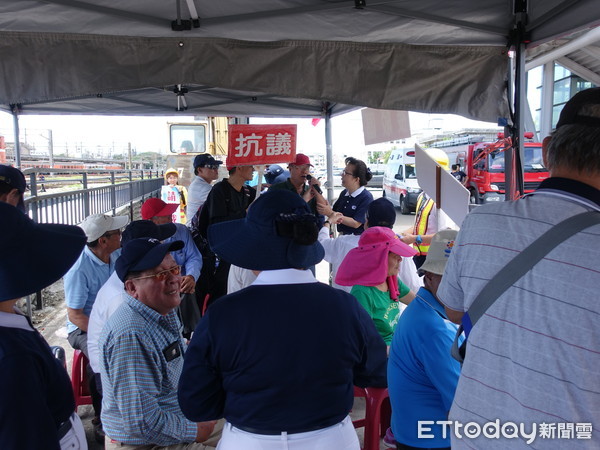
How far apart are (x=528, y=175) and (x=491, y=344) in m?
14.0

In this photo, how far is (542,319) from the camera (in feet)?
3.72

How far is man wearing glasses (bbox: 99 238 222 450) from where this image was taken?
5.55ft

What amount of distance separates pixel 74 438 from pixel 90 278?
5.61 ft

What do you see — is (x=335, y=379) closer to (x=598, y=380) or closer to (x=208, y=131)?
(x=598, y=380)

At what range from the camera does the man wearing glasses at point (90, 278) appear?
291 centimetres

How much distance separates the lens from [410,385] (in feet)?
6.14

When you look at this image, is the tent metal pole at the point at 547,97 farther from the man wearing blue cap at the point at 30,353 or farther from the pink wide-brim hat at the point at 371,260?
the man wearing blue cap at the point at 30,353

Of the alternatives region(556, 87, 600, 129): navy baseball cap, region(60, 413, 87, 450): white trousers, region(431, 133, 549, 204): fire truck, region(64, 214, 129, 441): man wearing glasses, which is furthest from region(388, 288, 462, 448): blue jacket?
region(431, 133, 549, 204): fire truck

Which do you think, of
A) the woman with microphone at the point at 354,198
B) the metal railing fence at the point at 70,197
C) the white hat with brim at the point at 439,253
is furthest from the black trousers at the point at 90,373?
the woman with microphone at the point at 354,198

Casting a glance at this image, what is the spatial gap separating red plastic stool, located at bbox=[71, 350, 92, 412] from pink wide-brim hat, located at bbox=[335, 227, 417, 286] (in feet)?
6.03

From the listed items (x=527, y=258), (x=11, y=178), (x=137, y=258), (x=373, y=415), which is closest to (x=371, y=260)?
(x=373, y=415)

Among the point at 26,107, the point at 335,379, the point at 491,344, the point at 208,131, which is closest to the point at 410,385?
the point at 335,379

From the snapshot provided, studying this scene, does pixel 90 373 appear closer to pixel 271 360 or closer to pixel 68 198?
pixel 271 360

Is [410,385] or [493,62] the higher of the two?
[493,62]
